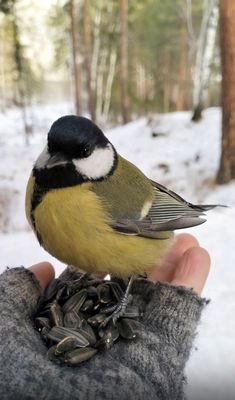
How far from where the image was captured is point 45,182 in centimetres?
147

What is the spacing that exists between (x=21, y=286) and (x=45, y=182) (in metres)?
0.40

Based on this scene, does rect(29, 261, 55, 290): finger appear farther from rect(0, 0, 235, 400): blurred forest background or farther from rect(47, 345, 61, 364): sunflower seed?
rect(0, 0, 235, 400): blurred forest background

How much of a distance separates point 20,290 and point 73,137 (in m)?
0.58

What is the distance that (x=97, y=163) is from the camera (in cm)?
152

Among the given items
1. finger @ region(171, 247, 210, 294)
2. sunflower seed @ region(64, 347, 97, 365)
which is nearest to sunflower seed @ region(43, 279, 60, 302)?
sunflower seed @ region(64, 347, 97, 365)

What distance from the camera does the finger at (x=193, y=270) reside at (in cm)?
176

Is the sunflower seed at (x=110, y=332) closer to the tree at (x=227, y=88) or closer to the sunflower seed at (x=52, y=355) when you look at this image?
the sunflower seed at (x=52, y=355)

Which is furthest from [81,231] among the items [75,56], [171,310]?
[75,56]

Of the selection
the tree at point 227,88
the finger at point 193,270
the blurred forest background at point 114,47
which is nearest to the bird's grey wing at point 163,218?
the finger at point 193,270

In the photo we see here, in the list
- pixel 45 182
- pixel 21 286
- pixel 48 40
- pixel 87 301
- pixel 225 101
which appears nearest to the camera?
pixel 45 182

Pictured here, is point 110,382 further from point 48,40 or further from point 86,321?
point 48,40

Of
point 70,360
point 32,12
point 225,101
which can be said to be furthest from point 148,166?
point 32,12

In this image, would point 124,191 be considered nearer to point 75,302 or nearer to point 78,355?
point 75,302

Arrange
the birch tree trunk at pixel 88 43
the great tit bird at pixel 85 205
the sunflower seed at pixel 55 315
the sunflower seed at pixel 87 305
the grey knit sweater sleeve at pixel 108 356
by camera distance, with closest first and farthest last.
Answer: the grey knit sweater sleeve at pixel 108 356 < the great tit bird at pixel 85 205 < the sunflower seed at pixel 55 315 < the sunflower seed at pixel 87 305 < the birch tree trunk at pixel 88 43
